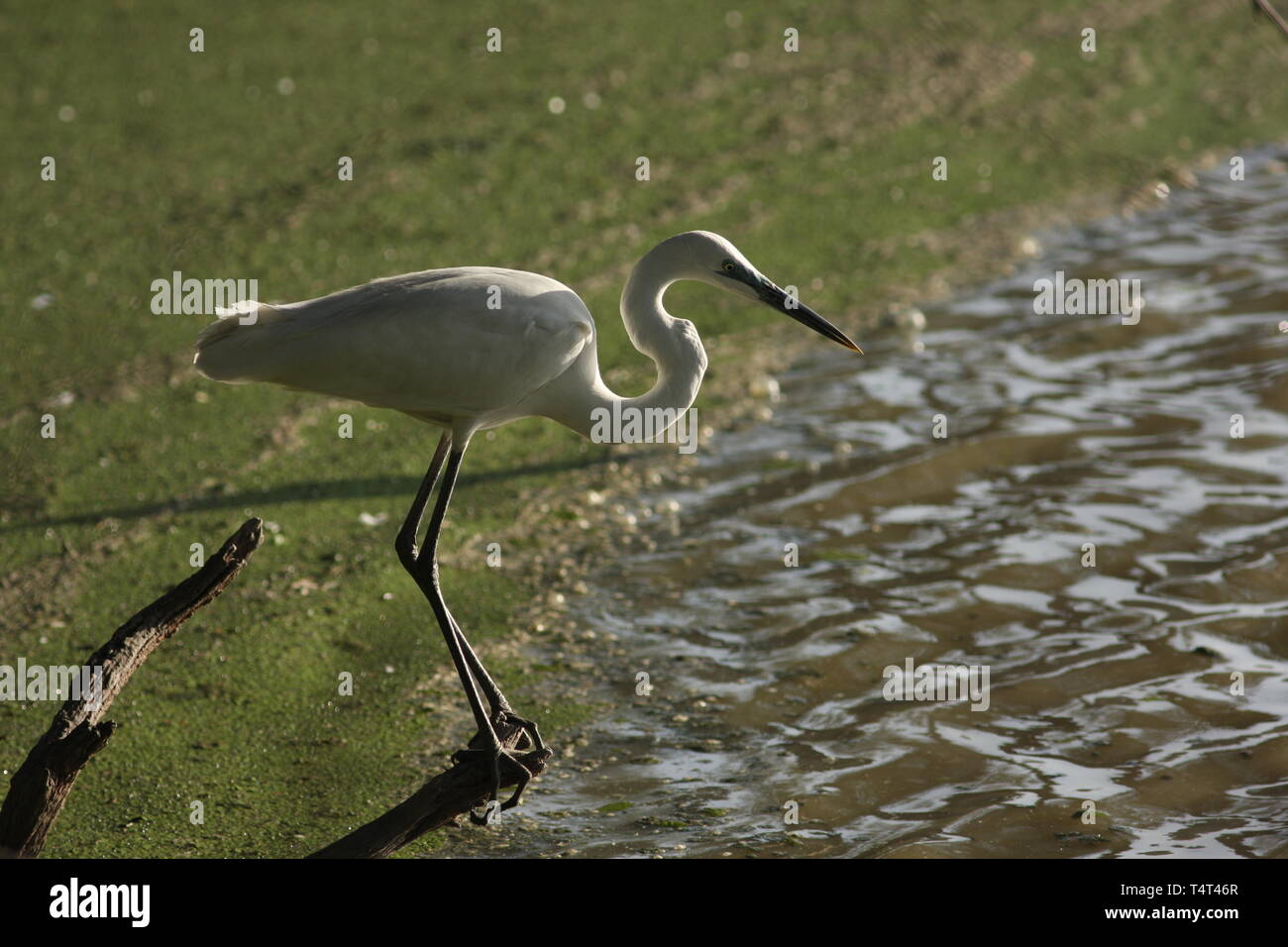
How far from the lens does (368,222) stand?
986 cm

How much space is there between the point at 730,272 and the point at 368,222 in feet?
17.9

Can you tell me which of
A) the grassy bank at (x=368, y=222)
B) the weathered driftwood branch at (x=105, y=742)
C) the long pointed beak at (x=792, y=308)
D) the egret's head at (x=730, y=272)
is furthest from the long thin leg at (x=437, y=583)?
the long pointed beak at (x=792, y=308)

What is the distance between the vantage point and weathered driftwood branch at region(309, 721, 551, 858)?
414 centimetres

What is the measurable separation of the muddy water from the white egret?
99cm

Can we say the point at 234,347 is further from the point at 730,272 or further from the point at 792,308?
the point at 792,308

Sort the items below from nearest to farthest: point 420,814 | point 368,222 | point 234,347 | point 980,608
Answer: point 420,814
point 234,347
point 980,608
point 368,222

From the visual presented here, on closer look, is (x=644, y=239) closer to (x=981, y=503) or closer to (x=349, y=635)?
(x=981, y=503)

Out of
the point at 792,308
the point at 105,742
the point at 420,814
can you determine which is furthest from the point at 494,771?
the point at 792,308

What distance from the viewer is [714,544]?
6.91 meters

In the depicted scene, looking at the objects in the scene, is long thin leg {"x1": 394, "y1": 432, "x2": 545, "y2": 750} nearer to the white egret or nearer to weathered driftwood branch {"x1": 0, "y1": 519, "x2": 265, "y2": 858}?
the white egret

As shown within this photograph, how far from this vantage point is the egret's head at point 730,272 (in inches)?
192

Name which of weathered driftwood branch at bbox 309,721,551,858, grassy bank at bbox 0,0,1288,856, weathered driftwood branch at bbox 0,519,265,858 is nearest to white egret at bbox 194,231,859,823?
weathered driftwood branch at bbox 309,721,551,858

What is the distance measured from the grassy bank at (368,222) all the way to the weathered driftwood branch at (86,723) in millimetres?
984
